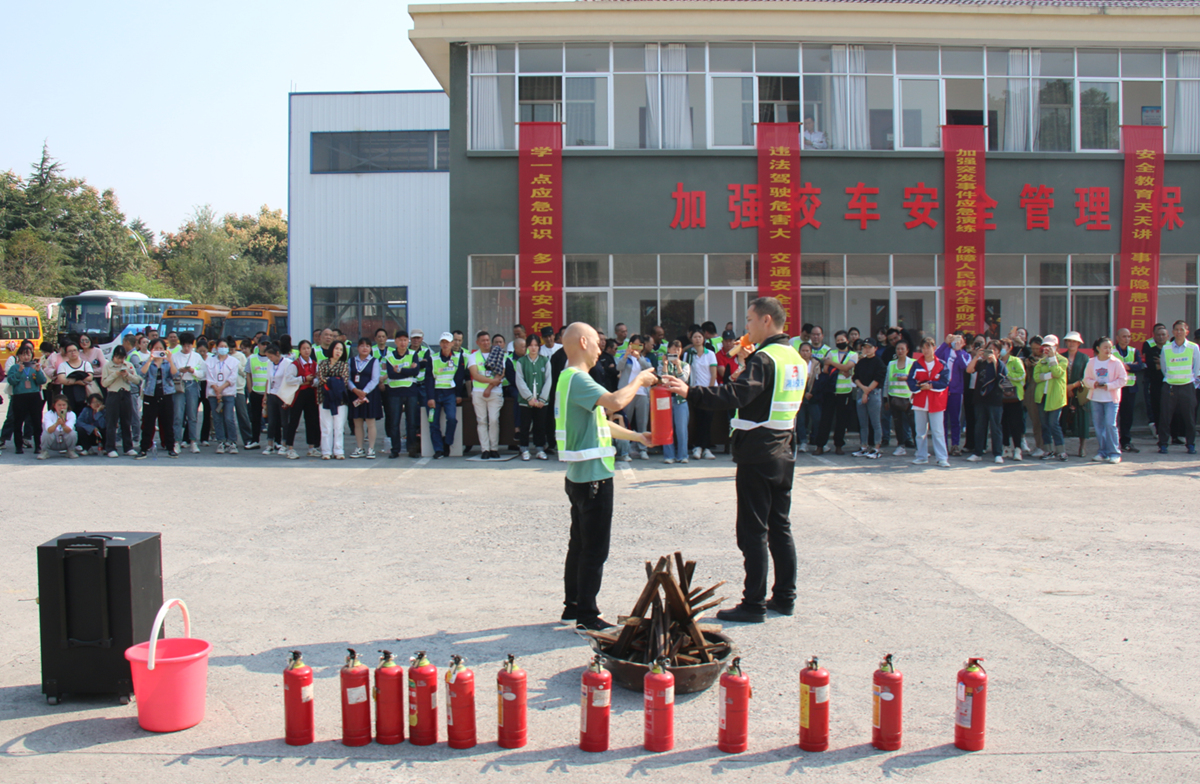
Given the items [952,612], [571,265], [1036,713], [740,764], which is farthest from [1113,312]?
[740,764]

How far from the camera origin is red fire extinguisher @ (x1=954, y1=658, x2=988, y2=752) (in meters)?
4.00

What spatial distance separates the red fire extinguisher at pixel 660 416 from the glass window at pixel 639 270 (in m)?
12.7

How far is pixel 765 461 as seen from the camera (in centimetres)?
577

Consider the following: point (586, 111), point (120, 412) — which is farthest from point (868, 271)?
point (120, 412)

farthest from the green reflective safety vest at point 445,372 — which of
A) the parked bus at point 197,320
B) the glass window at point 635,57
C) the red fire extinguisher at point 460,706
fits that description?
the parked bus at point 197,320

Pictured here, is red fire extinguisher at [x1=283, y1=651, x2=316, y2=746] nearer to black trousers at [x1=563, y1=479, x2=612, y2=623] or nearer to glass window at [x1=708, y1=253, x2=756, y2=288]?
black trousers at [x1=563, y1=479, x2=612, y2=623]

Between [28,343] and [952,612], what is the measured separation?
14453 millimetres

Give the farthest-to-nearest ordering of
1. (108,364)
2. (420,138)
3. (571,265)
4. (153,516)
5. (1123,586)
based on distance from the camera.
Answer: (420,138), (571,265), (108,364), (153,516), (1123,586)

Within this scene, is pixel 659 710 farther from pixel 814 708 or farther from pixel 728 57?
pixel 728 57

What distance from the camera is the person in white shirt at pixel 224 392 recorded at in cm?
1434

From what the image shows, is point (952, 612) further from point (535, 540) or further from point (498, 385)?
point (498, 385)

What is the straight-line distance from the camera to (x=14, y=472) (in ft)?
40.0

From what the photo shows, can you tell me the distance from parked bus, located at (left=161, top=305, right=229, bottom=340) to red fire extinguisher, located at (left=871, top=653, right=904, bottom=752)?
103 feet

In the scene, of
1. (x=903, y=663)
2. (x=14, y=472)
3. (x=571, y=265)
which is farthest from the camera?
(x=571, y=265)
